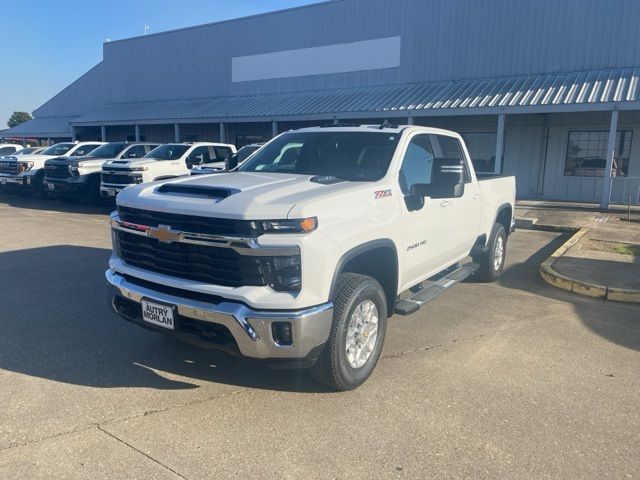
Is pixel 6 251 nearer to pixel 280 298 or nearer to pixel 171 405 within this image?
pixel 171 405

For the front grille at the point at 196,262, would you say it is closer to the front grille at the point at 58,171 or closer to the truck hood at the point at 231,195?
the truck hood at the point at 231,195

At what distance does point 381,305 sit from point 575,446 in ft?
5.19

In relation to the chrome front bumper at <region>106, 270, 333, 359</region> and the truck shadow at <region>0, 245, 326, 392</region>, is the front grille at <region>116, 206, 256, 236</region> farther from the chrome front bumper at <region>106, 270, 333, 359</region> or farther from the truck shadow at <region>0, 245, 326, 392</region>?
the truck shadow at <region>0, 245, 326, 392</region>

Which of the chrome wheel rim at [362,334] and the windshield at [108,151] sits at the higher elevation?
the windshield at [108,151]

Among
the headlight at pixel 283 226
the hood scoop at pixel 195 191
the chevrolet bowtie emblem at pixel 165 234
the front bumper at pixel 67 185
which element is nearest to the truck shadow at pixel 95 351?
the chevrolet bowtie emblem at pixel 165 234

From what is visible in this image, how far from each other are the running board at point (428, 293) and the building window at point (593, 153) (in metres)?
13.1

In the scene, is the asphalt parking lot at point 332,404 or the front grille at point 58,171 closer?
the asphalt parking lot at point 332,404

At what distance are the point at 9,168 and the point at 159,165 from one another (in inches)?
236

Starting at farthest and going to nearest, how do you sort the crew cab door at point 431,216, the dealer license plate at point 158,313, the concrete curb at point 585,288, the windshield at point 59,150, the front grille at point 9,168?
the windshield at point 59,150
the front grille at point 9,168
the concrete curb at point 585,288
the crew cab door at point 431,216
the dealer license plate at point 158,313

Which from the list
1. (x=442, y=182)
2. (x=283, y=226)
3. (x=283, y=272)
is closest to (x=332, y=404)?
(x=283, y=272)

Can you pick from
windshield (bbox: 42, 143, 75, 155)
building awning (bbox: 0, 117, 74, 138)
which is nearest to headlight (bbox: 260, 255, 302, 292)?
windshield (bbox: 42, 143, 75, 155)

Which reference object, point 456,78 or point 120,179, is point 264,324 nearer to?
point 120,179

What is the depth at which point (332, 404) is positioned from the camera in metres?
3.66

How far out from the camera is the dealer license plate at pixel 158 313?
3.54m
